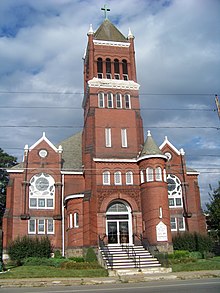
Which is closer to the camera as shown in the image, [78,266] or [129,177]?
[78,266]

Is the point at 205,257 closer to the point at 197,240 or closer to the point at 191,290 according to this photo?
the point at 197,240

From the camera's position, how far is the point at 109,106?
1508 inches

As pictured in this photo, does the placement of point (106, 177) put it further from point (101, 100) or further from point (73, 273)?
point (73, 273)

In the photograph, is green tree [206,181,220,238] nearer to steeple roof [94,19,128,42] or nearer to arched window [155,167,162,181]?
arched window [155,167,162,181]

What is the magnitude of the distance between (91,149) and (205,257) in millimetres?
15472

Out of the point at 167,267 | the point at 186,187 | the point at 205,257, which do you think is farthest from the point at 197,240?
the point at 167,267

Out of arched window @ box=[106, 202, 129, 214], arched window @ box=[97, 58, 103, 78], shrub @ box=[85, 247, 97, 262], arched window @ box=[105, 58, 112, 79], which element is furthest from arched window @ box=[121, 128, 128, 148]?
shrub @ box=[85, 247, 97, 262]

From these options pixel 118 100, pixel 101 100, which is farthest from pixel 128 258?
pixel 118 100


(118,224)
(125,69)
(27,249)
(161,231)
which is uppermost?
(125,69)

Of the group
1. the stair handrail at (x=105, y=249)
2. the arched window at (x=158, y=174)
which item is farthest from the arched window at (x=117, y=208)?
the arched window at (x=158, y=174)

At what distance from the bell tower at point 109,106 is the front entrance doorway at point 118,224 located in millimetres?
1887

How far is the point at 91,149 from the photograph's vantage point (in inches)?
1411

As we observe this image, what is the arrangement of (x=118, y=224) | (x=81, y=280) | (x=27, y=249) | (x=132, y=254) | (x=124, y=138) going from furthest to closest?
(x=124, y=138)
(x=118, y=224)
(x=27, y=249)
(x=132, y=254)
(x=81, y=280)

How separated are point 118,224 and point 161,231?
441cm
